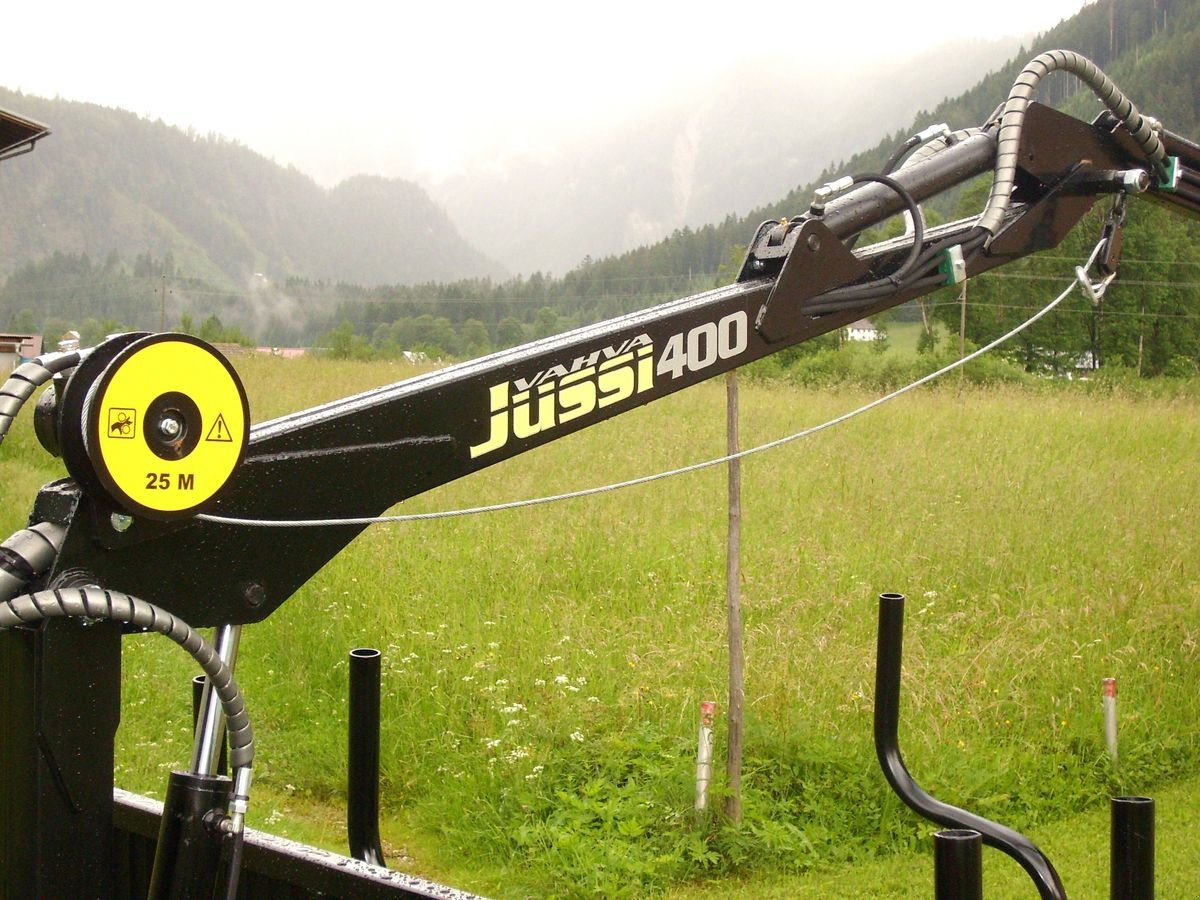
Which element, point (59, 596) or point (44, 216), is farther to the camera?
point (44, 216)

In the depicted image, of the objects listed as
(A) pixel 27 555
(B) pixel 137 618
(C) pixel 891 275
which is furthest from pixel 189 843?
(C) pixel 891 275

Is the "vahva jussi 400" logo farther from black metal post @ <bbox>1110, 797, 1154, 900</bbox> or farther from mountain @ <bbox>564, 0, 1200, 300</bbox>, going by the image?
mountain @ <bbox>564, 0, 1200, 300</bbox>

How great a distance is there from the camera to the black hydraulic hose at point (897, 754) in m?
2.68

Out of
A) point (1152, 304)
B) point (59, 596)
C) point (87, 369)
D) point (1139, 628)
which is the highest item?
point (1152, 304)

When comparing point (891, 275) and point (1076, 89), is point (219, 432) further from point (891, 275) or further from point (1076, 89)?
point (1076, 89)

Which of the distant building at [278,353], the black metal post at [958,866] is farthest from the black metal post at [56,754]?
the distant building at [278,353]

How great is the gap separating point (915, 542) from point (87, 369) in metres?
6.70

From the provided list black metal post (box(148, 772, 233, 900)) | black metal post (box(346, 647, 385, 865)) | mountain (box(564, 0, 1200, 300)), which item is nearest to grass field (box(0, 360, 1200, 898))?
black metal post (box(346, 647, 385, 865))

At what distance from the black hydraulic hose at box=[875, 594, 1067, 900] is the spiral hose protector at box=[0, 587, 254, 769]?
6.00ft

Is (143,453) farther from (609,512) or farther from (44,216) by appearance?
(44,216)

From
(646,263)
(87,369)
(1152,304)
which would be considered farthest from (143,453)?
(646,263)

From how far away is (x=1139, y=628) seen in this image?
5996 mm

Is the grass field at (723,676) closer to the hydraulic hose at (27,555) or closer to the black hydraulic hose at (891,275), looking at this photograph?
the black hydraulic hose at (891,275)

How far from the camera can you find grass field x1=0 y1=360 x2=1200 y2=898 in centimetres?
436
